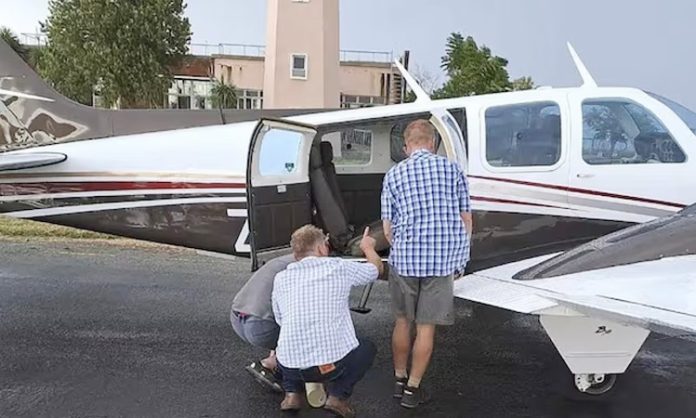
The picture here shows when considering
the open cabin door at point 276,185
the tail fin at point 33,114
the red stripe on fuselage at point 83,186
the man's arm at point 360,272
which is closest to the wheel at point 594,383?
the man's arm at point 360,272

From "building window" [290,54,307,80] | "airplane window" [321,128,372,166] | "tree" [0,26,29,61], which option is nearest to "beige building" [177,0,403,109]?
"building window" [290,54,307,80]

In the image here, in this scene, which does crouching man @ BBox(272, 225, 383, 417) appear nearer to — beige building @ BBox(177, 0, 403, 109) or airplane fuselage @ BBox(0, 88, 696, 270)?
airplane fuselage @ BBox(0, 88, 696, 270)

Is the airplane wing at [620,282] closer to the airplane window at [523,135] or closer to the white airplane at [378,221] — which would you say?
the white airplane at [378,221]

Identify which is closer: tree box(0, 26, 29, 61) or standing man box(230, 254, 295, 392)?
standing man box(230, 254, 295, 392)

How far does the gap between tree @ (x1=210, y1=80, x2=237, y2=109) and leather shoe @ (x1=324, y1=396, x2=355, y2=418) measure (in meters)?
34.0

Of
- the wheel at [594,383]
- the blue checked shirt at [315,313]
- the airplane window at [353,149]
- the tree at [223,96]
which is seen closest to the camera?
the blue checked shirt at [315,313]

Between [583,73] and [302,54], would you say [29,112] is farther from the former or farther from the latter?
[302,54]

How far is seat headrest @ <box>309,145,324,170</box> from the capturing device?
18.9ft

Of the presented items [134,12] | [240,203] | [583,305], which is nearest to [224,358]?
[240,203]

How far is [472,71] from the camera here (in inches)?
758

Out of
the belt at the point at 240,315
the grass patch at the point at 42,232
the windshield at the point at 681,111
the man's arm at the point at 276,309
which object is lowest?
the grass patch at the point at 42,232

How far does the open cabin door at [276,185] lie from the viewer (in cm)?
541

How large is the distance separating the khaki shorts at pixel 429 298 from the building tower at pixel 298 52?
978 inches

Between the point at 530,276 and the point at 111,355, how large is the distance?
10.7 feet
